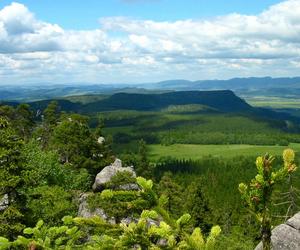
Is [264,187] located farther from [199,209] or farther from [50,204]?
[199,209]

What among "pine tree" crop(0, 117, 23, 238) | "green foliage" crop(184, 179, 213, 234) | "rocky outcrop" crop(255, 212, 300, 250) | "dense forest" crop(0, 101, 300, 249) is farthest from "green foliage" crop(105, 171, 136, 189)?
"green foliage" crop(184, 179, 213, 234)

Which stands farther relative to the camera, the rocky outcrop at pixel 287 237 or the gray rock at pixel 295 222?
the gray rock at pixel 295 222

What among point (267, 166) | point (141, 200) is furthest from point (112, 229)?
point (267, 166)

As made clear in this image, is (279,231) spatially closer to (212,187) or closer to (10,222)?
(10,222)

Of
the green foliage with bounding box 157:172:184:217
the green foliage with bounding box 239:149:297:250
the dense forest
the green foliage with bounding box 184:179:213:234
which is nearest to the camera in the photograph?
the green foliage with bounding box 239:149:297:250

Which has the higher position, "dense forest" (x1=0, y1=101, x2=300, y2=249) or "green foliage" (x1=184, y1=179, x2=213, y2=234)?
"dense forest" (x1=0, y1=101, x2=300, y2=249)

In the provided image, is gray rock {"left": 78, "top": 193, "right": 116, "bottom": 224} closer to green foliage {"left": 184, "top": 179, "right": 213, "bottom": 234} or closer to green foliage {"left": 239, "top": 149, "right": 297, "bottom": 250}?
green foliage {"left": 184, "top": 179, "right": 213, "bottom": 234}

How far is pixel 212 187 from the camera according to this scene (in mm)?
178625

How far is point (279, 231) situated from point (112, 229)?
23099mm

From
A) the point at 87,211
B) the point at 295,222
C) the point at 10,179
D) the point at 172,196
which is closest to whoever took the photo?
the point at 295,222

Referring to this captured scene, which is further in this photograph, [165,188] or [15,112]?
[15,112]

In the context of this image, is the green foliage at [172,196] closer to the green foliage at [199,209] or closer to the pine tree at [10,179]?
the green foliage at [199,209]

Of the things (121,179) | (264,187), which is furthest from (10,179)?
(264,187)

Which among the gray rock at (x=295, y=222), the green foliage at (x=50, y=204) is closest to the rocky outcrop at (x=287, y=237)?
the gray rock at (x=295, y=222)
